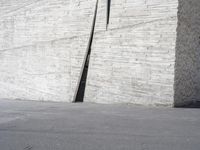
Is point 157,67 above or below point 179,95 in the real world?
above

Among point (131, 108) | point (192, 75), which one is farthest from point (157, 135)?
→ point (192, 75)

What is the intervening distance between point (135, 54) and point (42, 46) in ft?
16.3

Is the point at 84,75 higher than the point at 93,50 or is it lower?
lower

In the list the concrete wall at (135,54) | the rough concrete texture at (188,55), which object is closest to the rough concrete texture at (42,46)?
the concrete wall at (135,54)

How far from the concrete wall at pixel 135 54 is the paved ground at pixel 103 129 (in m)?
0.98

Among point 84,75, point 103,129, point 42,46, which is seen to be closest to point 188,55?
point 84,75

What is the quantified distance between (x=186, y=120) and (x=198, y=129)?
45.9 inches

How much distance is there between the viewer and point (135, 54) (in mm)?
11617

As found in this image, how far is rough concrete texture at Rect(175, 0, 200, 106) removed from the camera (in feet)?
35.7

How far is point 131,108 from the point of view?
10.8 meters

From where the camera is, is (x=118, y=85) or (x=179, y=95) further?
(x=118, y=85)

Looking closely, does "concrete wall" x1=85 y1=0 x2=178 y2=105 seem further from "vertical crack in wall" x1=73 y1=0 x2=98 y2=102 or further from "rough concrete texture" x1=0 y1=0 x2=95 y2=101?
"rough concrete texture" x1=0 y1=0 x2=95 y2=101

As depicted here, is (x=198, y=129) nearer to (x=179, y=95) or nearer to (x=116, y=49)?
(x=179, y=95)

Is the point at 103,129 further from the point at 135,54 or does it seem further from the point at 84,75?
the point at 84,75
